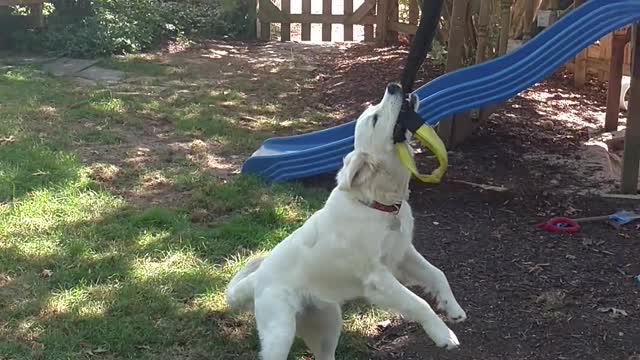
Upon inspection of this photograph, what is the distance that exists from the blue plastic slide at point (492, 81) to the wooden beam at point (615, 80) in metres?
1.92

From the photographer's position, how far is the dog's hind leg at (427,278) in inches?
131

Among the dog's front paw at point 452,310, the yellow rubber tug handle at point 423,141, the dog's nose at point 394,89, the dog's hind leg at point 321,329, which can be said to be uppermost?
the dog's nose at point 394,89

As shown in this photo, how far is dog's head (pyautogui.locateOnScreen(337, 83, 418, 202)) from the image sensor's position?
318 centimetres

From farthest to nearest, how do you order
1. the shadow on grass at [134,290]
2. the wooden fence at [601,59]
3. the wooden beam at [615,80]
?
the wooden fence at [601,59], the wooden beam at [615,80], the shadow on grass at [134,290]

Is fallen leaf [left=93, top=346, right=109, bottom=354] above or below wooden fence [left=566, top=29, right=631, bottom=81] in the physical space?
below

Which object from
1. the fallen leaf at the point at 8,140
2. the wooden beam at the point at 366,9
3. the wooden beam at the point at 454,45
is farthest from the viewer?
the wooden beam at the point at 366,9

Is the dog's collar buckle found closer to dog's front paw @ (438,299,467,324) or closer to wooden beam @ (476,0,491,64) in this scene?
dog's front paw @ (438,299,467,324)

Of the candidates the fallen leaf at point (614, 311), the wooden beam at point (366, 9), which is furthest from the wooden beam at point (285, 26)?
the fallen leaf at point (614, 311)

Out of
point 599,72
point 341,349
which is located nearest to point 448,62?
point 599,72

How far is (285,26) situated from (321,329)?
1008 cm

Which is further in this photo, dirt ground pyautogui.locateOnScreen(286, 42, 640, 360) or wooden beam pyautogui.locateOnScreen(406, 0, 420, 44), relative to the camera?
wooden beam pyautogui.locateOnScreen(406, 0, 420, 44)

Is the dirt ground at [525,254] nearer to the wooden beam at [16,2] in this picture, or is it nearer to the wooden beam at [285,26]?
the wooden beam at [285,26]

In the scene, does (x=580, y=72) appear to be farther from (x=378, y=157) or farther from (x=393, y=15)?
(x=378, y=157)

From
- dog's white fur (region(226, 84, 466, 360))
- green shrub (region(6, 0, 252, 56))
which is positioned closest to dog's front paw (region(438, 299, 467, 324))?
dog's white fur (region(226, 84, 466, 360))
